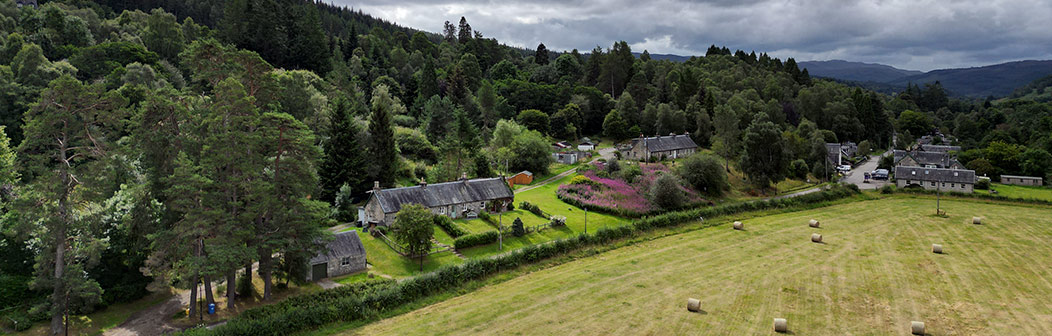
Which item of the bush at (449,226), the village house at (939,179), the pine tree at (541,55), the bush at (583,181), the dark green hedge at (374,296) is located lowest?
the dark green hedge at (374,296)

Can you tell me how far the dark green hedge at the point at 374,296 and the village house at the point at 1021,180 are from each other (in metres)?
70.1

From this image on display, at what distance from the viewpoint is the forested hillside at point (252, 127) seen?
28.6 metres

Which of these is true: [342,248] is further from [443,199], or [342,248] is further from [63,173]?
[63,173]

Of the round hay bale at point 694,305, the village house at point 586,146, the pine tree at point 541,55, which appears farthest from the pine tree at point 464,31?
the round hay bale at point 694,305

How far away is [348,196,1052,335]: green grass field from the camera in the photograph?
2756cm

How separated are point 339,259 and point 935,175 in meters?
73.4

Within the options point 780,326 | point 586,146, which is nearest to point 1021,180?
point 586,146

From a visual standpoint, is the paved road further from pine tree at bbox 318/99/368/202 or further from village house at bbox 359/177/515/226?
pine tree at bbox 318/99/368/202

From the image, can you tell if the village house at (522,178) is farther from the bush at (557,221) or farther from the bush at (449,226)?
the bush at (449,226)

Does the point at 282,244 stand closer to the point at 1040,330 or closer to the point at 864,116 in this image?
the point at 1040,330

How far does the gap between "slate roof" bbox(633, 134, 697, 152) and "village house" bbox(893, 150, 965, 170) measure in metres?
31.4

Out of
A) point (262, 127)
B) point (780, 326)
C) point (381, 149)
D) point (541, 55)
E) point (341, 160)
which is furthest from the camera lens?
point (541, 55)

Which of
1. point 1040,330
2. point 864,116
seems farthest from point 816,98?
point 1040,330

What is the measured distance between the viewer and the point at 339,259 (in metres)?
36.8
